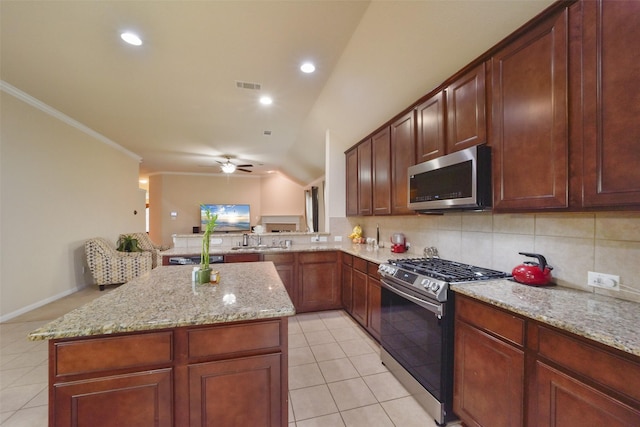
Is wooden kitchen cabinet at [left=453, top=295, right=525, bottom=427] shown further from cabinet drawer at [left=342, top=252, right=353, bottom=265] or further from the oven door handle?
cabinet drawer at [left=342, top=252, right=353, bottom=265]

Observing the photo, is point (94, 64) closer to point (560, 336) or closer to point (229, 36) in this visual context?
point (229, 36)

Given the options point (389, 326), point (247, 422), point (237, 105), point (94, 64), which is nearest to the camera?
point (247, 422)

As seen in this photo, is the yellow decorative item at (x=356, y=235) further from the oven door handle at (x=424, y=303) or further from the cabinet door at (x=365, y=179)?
the oven door handle at (x=424, y=303)

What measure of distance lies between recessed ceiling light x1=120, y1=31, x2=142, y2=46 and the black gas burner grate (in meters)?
3.00

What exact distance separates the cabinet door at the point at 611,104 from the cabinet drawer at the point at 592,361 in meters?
0.61

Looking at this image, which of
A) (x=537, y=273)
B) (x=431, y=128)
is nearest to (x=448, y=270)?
(x=537, y=273)

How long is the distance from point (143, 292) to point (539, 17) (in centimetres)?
266

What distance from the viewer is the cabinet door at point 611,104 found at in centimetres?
106

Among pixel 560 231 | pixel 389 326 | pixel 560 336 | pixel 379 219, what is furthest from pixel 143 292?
pixel 379 219

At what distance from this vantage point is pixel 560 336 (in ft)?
3.54

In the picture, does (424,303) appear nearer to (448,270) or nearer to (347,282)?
(448,270)

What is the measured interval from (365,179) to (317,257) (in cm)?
125

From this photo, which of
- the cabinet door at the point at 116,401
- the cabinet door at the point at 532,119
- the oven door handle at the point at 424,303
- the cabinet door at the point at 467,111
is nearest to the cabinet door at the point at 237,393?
the cabinet door at the point at 116,401

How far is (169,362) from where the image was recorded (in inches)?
46.7
